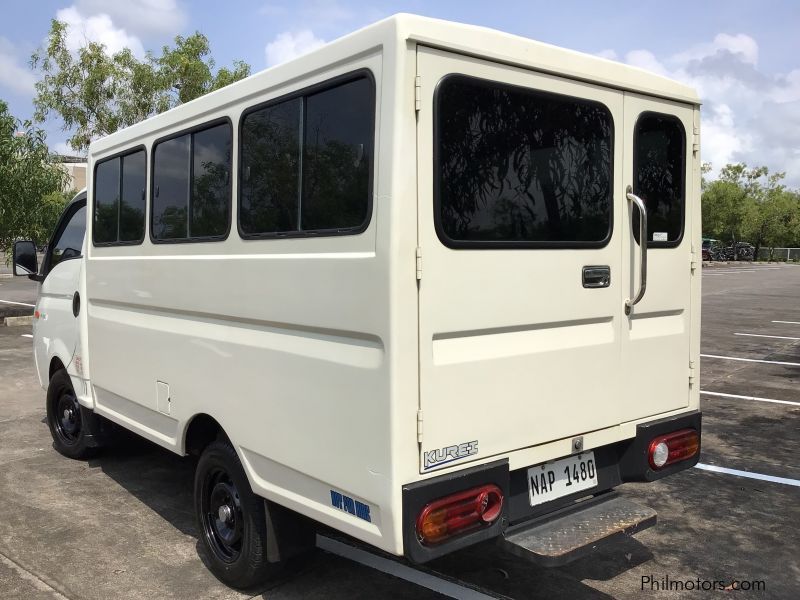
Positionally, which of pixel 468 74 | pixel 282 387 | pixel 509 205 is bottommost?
pixel 282 387

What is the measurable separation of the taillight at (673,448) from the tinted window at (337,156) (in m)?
1.92

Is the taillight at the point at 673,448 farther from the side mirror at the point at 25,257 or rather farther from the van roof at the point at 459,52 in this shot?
the side mirror at the point at 25,257

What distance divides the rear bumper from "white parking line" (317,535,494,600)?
659 mm

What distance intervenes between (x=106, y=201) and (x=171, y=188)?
1.13 m

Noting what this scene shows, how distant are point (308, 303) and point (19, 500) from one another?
327 centimetres

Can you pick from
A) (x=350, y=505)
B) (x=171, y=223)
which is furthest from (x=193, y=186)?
(x=350, y=505)

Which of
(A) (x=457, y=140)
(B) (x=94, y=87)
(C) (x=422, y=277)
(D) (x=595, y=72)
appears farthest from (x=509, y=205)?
(B) (x=94, y=87)

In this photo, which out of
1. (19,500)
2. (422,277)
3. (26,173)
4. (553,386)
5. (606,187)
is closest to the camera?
(422,277)

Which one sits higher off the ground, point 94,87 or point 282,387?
point 94,87

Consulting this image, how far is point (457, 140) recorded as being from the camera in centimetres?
272

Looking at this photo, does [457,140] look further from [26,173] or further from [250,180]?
[26,173]

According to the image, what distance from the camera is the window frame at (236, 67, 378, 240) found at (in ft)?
8.59

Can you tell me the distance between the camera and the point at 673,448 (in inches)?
140

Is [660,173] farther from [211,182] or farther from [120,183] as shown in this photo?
[120,183]
